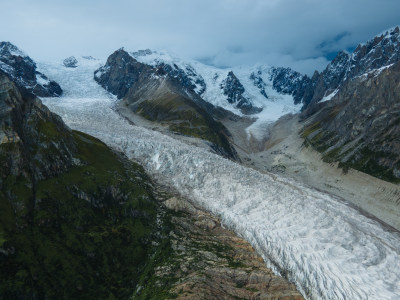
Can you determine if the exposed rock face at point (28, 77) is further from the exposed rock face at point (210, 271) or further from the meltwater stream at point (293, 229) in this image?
the exposed rock face at point (210, 271)

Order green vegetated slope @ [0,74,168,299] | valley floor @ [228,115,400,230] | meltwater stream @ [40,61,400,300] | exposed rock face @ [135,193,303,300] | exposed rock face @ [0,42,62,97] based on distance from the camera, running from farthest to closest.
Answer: exposed rock face @ [0,42,62,97], valley floor @ [228,115,400,230], meltwater stream @ [40,61,400,300], exposed rock face @ [135,193,303,300], green vegetated slope @ [0,74,168,299]

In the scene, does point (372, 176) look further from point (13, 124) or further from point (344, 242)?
point (13, 124)

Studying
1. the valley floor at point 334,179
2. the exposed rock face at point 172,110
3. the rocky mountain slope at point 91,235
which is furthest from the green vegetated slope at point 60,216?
the exposed rock face at point 172,110

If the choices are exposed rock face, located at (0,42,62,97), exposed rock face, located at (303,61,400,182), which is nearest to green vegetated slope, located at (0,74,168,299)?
exposed rock face, located at (303,61,400,182)

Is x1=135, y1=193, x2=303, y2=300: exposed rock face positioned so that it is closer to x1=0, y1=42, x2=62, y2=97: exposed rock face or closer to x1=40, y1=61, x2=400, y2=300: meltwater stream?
x1=40, y1=61, x2=400, y2=300: meltwater stream

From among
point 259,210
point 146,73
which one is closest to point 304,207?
point 259,210

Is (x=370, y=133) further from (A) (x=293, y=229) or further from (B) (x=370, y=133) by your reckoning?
(A) (x=293, y=229)

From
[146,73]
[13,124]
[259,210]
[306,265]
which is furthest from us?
[146,73]
